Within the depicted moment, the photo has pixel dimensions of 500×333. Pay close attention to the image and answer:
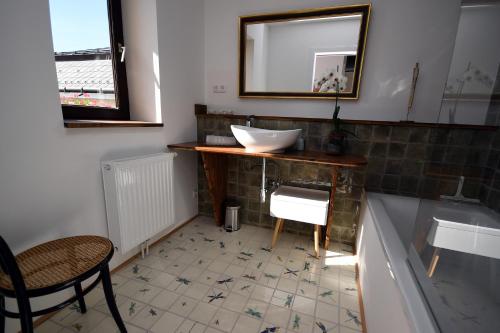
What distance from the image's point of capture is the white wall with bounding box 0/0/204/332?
964mm

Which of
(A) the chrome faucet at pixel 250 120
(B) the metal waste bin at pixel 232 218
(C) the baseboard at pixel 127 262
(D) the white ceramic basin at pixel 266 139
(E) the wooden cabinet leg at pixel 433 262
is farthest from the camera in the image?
(B) the metal waste bin at pixel 232 218

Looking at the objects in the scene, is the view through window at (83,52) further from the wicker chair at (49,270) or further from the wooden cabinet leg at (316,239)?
the wooden cabinet leg at (316,239)

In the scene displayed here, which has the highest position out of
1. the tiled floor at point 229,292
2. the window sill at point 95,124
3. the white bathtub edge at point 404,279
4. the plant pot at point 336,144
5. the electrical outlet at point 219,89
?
the electrical outlet at point 219,89

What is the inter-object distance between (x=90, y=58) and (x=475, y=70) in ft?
8.11

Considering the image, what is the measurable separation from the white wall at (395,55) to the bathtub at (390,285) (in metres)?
0.77

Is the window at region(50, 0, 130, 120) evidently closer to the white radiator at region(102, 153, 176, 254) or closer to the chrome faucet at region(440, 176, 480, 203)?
the white radiator at region(102, 153, 176, 254)

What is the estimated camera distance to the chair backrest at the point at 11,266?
716 mm

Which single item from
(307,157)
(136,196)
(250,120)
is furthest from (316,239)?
(136,196)

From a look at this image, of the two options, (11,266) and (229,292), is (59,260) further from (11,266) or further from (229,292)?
(229,292)

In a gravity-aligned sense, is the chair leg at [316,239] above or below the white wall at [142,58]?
below

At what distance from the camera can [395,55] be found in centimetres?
167

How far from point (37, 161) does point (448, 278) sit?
1959 mm

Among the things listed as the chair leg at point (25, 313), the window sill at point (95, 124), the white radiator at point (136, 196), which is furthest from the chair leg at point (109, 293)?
the window sill at point (95, 124)

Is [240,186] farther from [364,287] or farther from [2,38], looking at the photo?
[2,38]
